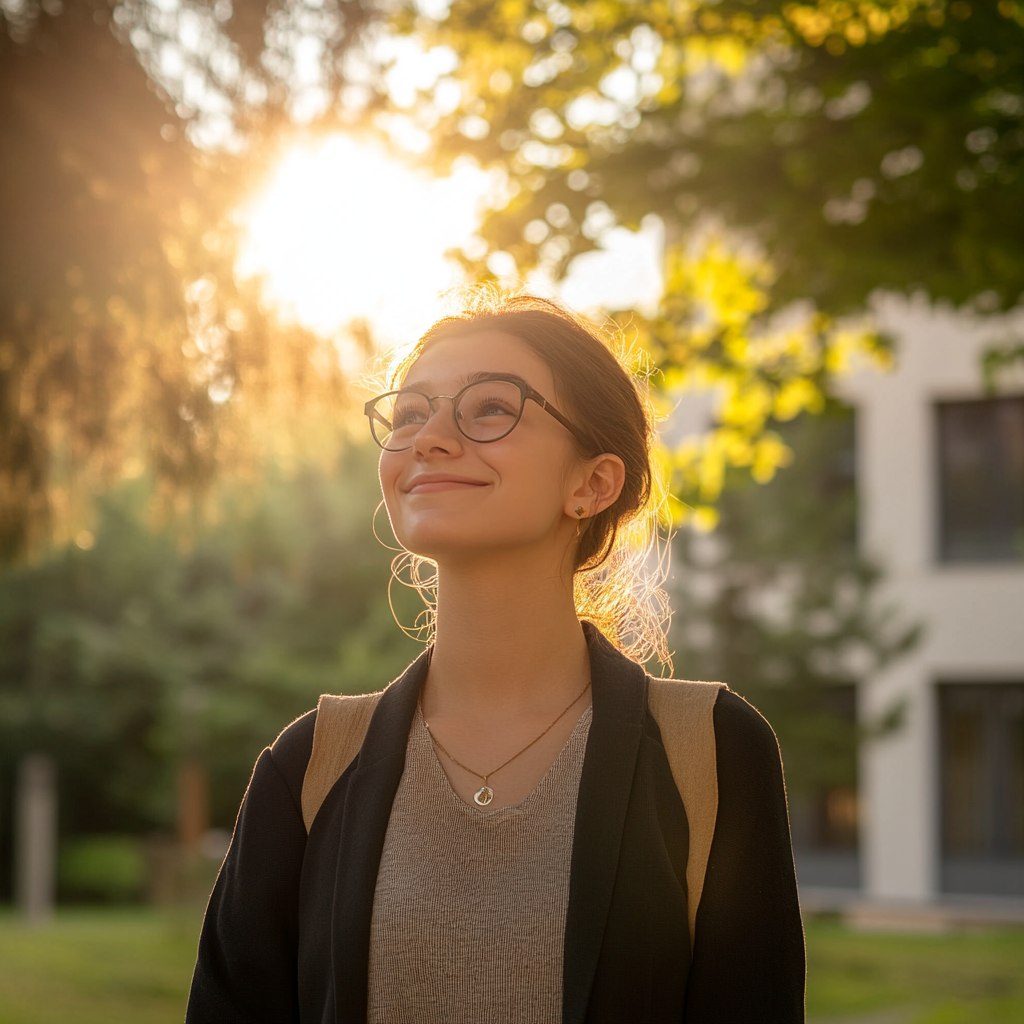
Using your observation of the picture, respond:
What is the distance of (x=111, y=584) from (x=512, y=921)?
1025 inches

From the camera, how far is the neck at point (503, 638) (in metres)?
1.97

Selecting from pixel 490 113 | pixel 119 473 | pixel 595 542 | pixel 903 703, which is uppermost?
pixel 490 113

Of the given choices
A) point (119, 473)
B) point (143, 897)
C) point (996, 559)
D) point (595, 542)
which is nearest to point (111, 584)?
point (143, 897)

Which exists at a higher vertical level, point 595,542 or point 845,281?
point 845,281

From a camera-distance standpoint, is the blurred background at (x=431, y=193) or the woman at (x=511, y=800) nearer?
the woman at (x=511, y=800)

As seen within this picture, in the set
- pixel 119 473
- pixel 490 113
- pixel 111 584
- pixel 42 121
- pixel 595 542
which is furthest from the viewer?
pixel 111 584

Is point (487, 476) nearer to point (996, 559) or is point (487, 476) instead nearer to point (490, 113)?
point (490, 113)

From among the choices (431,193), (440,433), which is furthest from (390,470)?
(431,193)

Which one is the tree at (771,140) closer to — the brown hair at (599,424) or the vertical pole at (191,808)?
the brown hair at (599,424)

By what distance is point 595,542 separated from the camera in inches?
85.7

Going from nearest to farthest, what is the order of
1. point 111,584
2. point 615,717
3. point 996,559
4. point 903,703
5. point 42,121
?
point 615,717, point 42,121, point 903,703, point 996,559, point 111,584

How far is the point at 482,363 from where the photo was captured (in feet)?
6.53

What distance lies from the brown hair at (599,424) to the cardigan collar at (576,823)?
0.96 ft

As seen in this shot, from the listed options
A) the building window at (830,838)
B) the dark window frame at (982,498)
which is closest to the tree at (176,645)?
the building window at (830,838)
